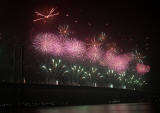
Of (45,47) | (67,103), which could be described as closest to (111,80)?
(67,103)

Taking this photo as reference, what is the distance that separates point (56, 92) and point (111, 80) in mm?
39521

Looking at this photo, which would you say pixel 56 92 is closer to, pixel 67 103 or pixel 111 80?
pixel 67 103

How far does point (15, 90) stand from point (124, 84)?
73656 millimetres

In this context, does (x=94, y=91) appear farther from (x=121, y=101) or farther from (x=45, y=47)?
(x=45, y=47)

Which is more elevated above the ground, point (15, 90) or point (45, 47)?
point (45, 47)

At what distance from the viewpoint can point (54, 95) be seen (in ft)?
373

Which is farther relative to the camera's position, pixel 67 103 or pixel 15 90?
pixel 67 103

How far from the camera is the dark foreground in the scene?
98688 mm

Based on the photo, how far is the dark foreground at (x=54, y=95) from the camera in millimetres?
98688

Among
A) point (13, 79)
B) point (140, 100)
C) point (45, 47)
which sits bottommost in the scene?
point (140, 100)

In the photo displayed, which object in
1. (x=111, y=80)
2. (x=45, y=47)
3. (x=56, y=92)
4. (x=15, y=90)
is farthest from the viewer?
(x=111, y=80)

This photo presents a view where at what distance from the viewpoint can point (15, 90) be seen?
325 ft

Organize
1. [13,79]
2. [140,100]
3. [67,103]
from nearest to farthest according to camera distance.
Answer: [13,79] → [67,103] → [140,100]

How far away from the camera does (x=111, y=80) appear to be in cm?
14512
